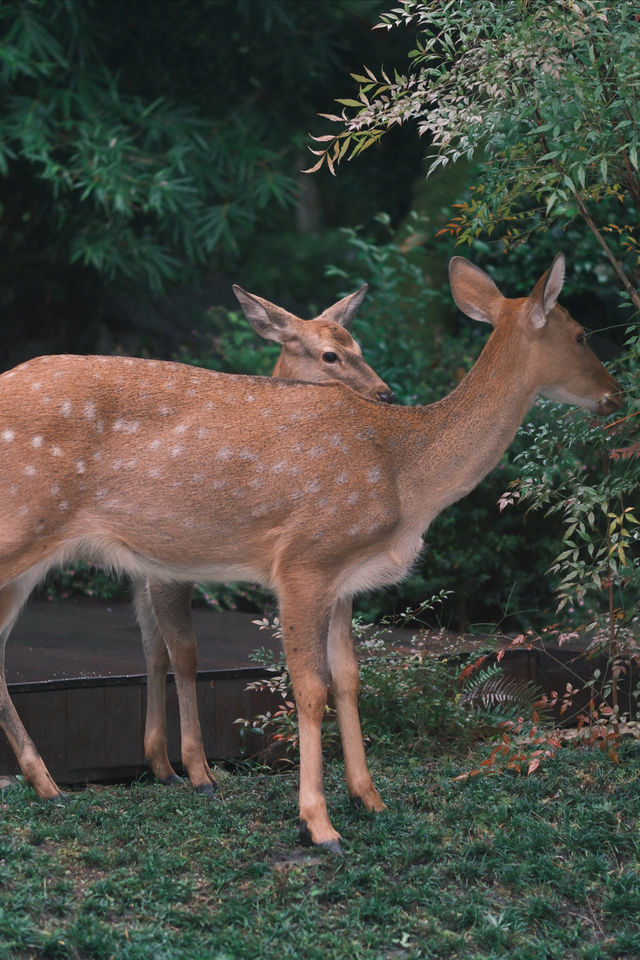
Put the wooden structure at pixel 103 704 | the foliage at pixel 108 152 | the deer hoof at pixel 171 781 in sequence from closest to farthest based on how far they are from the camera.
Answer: the deer hoof at pixel 171 781, the wooden structure at pixel 103 704, the foliage at pixel 108 152

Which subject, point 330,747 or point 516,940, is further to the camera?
point 330,747

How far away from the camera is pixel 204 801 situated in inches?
221

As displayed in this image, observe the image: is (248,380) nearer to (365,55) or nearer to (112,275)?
(112,275)

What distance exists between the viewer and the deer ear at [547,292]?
203 inches

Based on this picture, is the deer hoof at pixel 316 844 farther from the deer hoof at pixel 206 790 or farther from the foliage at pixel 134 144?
the foliage at pixel 134 144

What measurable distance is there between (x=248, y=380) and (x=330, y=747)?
2206 mm

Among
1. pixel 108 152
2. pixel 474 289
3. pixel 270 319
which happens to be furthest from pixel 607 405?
pixel 108 152

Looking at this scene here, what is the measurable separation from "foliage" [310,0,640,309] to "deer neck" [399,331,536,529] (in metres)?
0.69

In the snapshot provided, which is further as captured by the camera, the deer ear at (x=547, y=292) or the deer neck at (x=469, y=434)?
the deer neck at (x=469, y=434)

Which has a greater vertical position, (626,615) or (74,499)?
(74,499)

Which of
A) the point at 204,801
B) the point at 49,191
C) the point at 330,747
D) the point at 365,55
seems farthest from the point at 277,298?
the point at 204,801

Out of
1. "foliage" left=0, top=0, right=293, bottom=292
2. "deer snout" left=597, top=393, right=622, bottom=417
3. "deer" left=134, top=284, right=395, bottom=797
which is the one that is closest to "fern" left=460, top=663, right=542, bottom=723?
"deer" left=134, top=284, right=395, bottom=797

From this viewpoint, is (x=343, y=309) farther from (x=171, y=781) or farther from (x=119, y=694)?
(x=171, y=781)

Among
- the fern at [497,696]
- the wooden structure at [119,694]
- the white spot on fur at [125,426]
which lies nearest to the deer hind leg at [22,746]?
the wooden structure at [119,694]
